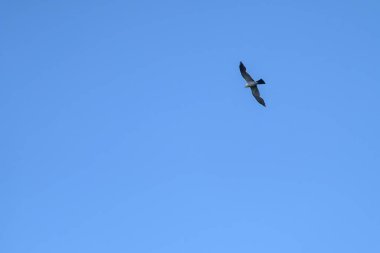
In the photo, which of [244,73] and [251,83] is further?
[251,83]

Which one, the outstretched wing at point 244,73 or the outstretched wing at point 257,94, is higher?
the outstretched wing at point 244,73

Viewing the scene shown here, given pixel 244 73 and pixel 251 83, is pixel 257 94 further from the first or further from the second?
pixel 244 73

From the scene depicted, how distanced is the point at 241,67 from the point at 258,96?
284 cm

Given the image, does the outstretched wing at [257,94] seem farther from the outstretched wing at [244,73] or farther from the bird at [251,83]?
the outstretched wing at [244,73]

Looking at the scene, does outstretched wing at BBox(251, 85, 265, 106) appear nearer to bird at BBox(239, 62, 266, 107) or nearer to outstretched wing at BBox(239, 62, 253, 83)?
bird at BBox(239, 62, 266, 107)

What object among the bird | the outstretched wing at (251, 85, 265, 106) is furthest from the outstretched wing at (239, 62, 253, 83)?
the outstretched wing at (251, 85, 265, 106)

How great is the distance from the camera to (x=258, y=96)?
5519cm

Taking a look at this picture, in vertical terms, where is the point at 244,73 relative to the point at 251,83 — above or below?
above

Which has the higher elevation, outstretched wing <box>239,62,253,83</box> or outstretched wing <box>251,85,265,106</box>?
outstretched wing <box>239,62,253,83</box>

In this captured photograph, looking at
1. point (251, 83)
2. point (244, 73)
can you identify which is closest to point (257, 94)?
point (251, 83)

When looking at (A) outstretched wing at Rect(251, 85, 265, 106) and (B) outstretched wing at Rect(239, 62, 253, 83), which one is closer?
(B) outstretched wing at Rect(239, 62, 253, 83)

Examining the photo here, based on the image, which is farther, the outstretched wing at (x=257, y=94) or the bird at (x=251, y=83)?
the outstretched wing at (x=257, y=94)

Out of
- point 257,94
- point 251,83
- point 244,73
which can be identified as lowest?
point 257,94

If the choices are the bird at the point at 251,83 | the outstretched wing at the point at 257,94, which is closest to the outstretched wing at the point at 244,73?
the bird at the point at 251,83
